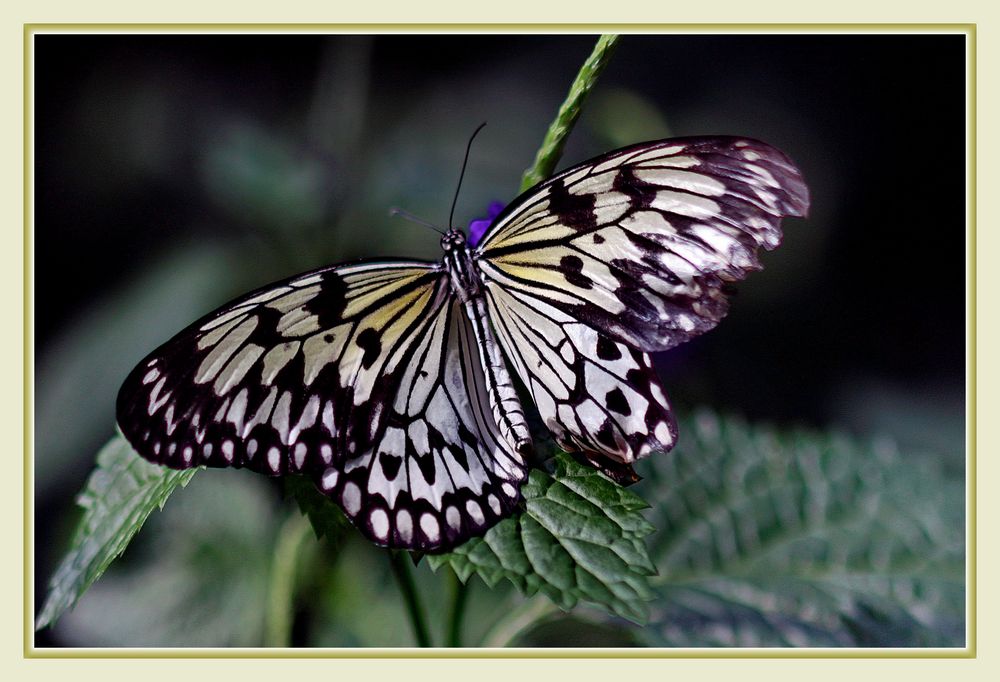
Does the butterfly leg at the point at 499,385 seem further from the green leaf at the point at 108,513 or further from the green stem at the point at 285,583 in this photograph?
the green stem at the point at 285,583

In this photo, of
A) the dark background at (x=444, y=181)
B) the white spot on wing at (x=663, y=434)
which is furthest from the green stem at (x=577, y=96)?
the dark background at (x=444, y=181)

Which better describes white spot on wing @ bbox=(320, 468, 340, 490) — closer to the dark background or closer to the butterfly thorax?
the butterfly thorax

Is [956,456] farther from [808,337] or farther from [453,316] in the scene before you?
[453,316]

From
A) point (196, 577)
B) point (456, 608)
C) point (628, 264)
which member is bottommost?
point (196, 577)

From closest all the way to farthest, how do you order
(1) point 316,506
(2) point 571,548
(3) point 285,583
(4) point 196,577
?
1. (2) point 571,548
2. (1) point 316,506
3. (3) point 285,583
4. (4) point 196,577

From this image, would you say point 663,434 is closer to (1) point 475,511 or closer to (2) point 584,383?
(2) point 584,383

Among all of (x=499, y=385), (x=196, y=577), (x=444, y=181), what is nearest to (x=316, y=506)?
(x=499, y=385)

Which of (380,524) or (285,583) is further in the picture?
(285,583)
